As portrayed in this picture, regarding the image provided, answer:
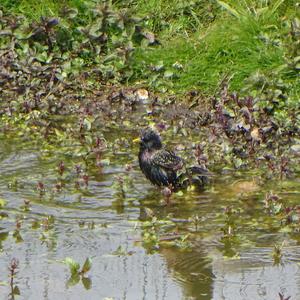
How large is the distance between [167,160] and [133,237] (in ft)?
4.29

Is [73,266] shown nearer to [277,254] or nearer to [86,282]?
[86,282]

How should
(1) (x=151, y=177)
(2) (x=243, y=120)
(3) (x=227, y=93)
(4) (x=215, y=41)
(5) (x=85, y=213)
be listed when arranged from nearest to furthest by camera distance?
1. (5) (x=85, y=213)
2. (1) (x=151, y=177)
3. (2) (x=243, y=120)
4. (3) (x=227, y=93)
5. (4) (x=215, y=41)

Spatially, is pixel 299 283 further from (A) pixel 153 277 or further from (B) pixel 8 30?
(B) pixel 8 30

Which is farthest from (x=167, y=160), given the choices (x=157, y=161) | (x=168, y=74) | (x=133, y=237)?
(x=168, y=74)

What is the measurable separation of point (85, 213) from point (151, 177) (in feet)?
2.57

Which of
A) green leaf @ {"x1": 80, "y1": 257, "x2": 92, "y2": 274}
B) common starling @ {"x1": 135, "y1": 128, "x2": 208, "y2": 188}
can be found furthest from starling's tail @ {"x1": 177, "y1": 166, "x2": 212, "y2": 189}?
green leaf @ {"x1": 80, "y1": 257, "x2": 92, "y2": 274}

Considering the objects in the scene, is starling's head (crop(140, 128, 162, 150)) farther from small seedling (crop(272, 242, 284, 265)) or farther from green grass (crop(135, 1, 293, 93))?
small seedling (crop(272, 242, 284, 265))

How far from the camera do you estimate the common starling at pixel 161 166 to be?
8109mm

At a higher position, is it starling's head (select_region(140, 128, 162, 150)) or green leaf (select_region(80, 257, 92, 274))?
starling's head (select_region(140, 128, 162, 150))

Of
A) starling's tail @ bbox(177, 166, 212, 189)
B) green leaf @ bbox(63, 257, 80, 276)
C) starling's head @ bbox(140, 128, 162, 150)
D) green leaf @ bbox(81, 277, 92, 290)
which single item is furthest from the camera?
starling's head @ bbox(140, 128, 162, 150)

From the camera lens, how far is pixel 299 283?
20.7ft

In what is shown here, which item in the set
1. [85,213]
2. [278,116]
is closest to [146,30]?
[278,116]

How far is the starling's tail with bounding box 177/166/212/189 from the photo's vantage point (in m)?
8.05

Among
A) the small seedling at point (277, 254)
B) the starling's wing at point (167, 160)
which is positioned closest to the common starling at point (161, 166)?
the starling's wing at point (167, 160)
